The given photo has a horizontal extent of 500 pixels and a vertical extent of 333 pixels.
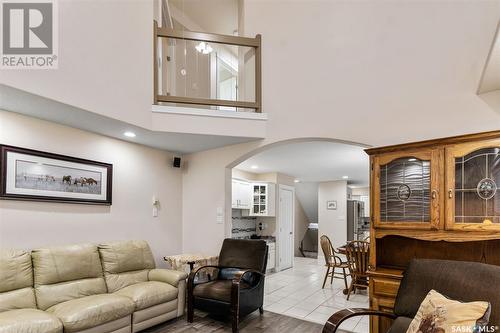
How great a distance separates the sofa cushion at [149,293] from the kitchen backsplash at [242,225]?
9.90 feet

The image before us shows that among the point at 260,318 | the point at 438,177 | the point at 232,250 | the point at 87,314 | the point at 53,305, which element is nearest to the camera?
the point at 438,177

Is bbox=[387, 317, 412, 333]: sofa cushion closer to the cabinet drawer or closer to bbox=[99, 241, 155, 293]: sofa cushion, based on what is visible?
the cabinet drawer

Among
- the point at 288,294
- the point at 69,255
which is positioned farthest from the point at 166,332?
the point at 288,294

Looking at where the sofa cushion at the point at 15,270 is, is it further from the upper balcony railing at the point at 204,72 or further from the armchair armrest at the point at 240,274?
the upper balcony railing at the point at 204,72

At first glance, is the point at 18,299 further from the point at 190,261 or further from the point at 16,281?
the point at 190,261

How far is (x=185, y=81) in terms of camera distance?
428cm

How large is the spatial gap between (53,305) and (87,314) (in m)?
0.50

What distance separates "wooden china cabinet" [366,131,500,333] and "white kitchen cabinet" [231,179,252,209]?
12.4 feet

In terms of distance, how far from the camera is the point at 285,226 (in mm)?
7531

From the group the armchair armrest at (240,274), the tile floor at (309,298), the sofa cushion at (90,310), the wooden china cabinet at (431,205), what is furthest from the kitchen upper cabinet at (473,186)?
the sofa cushion at (90,310)

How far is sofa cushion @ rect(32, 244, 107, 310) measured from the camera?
290cm

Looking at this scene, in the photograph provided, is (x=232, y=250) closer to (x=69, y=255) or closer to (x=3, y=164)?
(x=69, y=255)

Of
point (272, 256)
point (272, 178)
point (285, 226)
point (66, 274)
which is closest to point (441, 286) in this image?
point (66, 274)

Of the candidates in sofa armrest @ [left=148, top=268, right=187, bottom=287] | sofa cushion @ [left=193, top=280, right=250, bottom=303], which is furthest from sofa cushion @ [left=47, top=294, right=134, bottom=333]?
sofa cushion @ [left=193, top=280, right=250, bottom=303]
